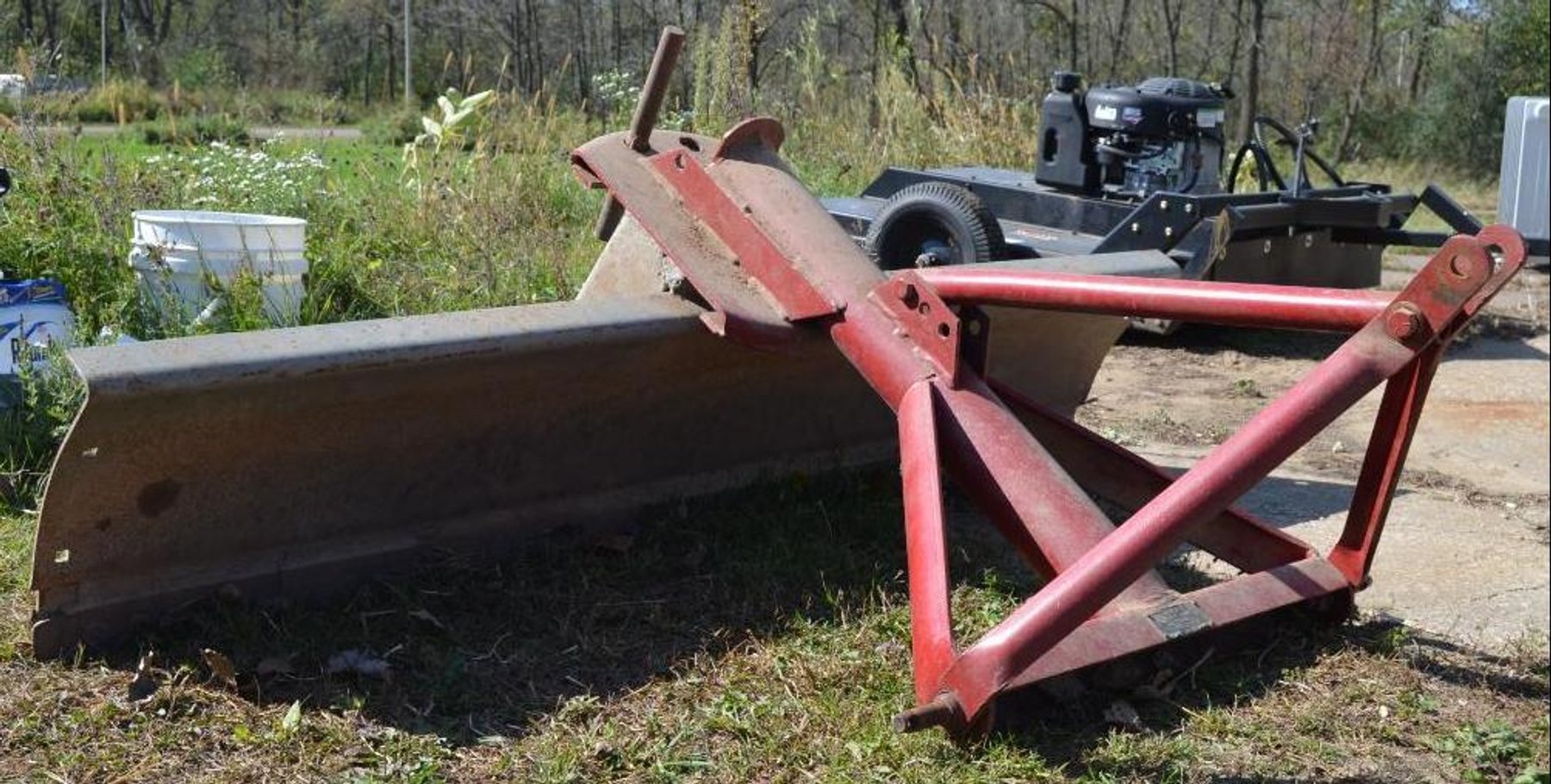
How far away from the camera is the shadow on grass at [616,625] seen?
11.2 feet

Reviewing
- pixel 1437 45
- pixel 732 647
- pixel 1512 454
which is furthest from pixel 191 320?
pixel 1437 45

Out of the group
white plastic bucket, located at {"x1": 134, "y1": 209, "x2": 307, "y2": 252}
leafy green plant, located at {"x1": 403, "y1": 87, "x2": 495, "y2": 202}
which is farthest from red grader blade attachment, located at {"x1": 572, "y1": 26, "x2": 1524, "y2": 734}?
leafy green plant, located at {"x1": 403, "y1": 87, "x2": 495, "y2": 202}

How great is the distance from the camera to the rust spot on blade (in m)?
3.43

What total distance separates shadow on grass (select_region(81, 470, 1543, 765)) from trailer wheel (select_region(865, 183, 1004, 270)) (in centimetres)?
294

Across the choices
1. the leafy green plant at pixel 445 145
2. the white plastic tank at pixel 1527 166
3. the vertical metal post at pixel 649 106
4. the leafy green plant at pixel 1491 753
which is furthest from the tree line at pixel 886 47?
the leafy green plant at pixel 1491 753

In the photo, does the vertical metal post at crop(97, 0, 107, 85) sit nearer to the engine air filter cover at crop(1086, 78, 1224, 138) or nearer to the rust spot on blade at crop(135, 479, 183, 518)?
the engine air filter cover at crop(1086, 78, 1224, 138)

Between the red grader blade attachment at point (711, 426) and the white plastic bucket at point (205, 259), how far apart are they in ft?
3.77

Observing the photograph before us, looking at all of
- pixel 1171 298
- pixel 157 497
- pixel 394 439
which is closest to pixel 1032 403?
pixel 1171 298

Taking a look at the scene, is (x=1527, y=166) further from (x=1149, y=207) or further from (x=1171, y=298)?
(x=1171, y=298)

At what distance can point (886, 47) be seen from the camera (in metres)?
12.8

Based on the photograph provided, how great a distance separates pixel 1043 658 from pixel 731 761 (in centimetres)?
64

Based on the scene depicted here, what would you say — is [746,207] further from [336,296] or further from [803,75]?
[803,75]

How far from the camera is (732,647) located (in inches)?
147

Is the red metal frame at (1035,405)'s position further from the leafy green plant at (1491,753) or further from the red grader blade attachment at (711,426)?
the leafy green plant at (1491,753)
